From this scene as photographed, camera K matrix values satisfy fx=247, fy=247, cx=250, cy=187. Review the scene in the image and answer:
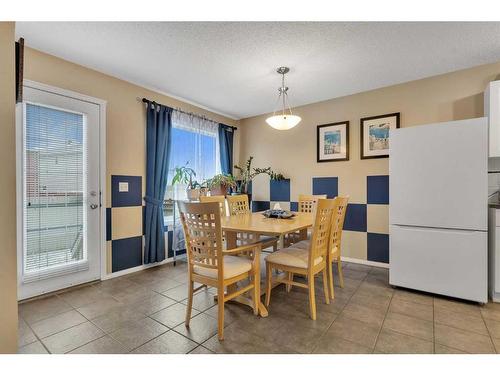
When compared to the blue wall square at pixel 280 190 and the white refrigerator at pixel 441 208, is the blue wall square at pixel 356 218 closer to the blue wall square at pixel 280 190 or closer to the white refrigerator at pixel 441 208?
the white refrigerator at pixel 441 208

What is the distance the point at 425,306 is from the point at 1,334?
2.99 meters

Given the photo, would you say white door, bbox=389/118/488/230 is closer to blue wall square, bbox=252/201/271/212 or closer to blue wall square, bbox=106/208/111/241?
blue wall square, bbox=252/201/271/212

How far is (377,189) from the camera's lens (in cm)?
335

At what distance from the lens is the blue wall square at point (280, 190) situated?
4.20m

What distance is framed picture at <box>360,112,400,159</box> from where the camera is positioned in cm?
325

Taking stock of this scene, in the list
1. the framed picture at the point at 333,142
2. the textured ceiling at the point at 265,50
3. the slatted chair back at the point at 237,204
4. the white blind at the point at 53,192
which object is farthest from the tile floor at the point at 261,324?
the textured ceiling at the point at 265,50

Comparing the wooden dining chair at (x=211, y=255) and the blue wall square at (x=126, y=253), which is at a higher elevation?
the wooden dining chair at (x=211, y=255)

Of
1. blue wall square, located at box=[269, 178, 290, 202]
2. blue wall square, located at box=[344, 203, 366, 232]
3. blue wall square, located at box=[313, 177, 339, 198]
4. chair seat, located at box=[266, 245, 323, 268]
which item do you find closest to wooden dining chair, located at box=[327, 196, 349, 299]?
chair seat, located at box=[266, 245, 323, 268]

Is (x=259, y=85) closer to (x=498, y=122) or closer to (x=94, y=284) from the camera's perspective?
(x=498, y=122)

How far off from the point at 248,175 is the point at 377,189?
2122mm

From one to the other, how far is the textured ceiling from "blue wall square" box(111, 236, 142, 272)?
200 cm

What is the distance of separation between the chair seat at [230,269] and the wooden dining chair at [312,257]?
28 cm
